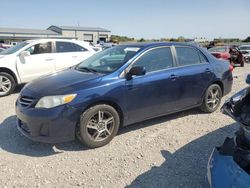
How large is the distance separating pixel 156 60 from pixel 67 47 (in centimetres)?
466

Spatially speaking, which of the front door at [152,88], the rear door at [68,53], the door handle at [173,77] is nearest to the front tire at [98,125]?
the front door at [152,88]

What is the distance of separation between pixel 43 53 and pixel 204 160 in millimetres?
6011

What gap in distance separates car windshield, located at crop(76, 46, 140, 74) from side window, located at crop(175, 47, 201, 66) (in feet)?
3.01

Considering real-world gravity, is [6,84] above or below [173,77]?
below

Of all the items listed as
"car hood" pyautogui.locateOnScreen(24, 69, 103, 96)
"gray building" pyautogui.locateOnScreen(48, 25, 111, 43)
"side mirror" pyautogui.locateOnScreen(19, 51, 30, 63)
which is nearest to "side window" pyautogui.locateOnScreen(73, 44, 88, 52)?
"side mirror" pyautogui.locateOnScreen(19, 51, 30, 63)

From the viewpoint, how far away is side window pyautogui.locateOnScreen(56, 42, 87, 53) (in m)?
8.07

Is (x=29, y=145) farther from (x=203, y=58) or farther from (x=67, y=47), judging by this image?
(x=67, y=47)

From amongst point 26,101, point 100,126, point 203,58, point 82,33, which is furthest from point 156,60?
point 82,33

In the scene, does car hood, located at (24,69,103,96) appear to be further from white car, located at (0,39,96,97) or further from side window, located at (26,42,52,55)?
side window, located at (26,42,52,55)

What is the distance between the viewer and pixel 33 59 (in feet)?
24.5

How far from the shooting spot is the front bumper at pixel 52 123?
343cm

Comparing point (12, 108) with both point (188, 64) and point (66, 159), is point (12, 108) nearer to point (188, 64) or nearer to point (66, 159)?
point (66, 159)

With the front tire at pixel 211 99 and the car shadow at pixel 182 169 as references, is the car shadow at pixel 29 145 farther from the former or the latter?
the front tire at pixel 211 99

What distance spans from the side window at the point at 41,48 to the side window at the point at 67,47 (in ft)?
0.95
